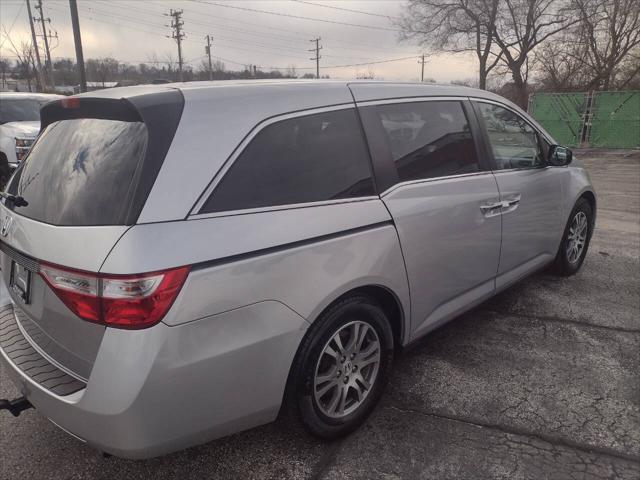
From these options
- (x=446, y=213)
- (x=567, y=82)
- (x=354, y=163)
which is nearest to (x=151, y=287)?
(x=354, y=163)

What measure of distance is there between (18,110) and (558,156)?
9.64m

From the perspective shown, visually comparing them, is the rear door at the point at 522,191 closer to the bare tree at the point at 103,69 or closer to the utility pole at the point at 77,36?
the utility pole at the point at 77,36

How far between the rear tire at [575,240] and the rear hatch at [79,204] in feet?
12.4

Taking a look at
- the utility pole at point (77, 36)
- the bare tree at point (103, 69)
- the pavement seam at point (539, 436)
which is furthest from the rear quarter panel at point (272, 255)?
the bare tree at point (103, 69)

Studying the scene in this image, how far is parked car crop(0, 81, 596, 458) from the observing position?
1.71 m

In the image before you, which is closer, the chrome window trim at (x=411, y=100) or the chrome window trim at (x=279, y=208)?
the chrome window trim at (x=279, y=208)

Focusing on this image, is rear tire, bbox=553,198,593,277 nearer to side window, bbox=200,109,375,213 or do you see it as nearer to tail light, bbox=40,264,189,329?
side window, bbox=200,109,375,213

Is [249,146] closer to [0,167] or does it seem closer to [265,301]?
[265,301]

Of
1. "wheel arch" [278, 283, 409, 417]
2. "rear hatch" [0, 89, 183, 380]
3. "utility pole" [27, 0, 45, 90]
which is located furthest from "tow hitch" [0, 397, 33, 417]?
"utility pole" [27, 0, 45, 90]

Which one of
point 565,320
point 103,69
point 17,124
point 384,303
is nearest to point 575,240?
point 565,320

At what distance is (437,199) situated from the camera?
2785 mm

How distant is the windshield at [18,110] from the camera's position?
916 cm

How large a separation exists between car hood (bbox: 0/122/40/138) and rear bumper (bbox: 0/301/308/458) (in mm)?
7528

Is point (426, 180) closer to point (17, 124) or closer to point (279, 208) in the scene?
point (279, 208)
